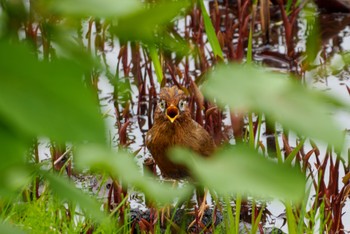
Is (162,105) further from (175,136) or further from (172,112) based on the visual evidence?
(175,136)

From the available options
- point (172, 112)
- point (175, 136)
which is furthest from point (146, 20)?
point (172, 112)

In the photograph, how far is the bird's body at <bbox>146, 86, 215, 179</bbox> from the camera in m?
3.66

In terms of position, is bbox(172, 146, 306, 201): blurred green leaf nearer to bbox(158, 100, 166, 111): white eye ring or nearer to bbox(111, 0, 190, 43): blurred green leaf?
bbox(111, 0, 190, 43): blurred green leaf

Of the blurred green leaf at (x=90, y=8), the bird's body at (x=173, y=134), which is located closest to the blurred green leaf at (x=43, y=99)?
the blurred green leaf at (x=90, y=8)

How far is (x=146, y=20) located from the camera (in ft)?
1.73

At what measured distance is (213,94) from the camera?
47 centimetres

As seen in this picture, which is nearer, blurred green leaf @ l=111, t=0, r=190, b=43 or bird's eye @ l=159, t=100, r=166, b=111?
blurred green leaf @ l=111, t=0, r=190, b=43

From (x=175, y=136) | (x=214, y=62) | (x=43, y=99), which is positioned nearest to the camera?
(x=43, y=99)

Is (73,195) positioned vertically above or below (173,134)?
above

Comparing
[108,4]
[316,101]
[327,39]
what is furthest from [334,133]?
[327,39]

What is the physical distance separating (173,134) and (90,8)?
334 cm

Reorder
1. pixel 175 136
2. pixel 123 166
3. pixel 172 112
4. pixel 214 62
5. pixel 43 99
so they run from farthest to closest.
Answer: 1. pixel 214 62
2. pixel 172 112
3. pixel 175 136
4. pixel 123 166
5. pixel 43 99

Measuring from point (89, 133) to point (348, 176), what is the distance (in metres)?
2.96

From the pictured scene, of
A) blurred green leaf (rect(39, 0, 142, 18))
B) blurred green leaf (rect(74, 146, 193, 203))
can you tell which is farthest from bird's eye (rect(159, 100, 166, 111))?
blurred green leaf (rect(39, 0, 142, 18))
